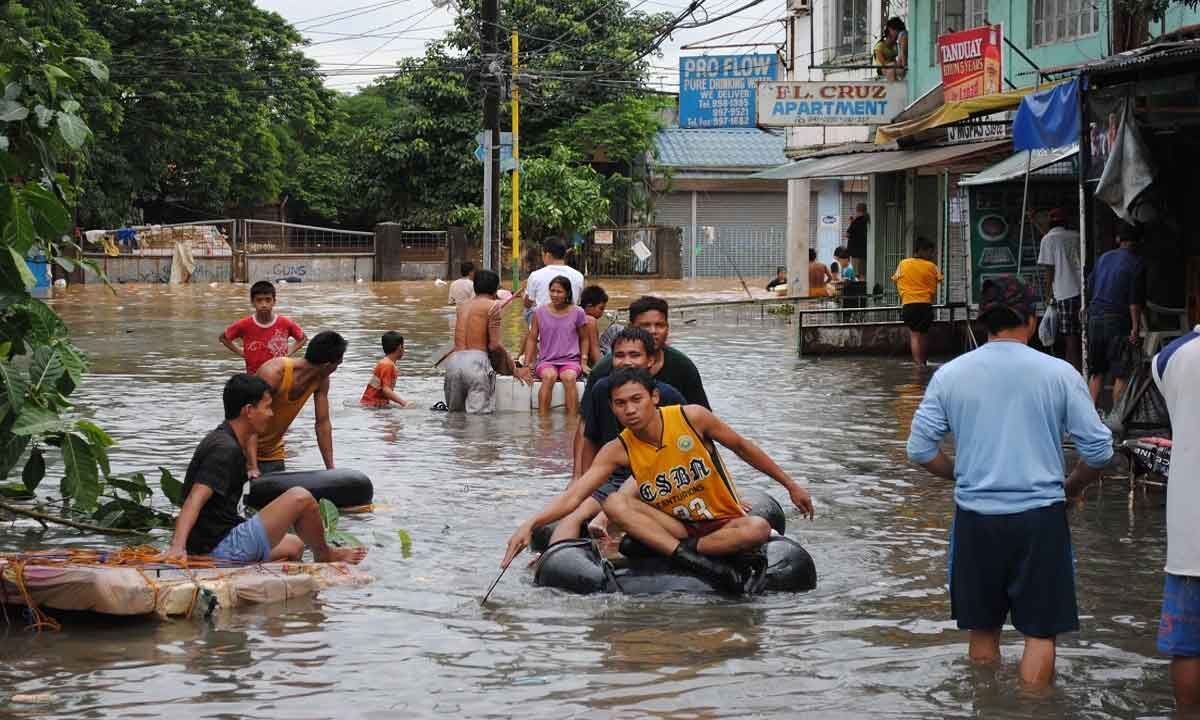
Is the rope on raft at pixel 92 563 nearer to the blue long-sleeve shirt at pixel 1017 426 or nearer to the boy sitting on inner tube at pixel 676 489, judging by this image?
the boy sitting on inner tube at pixel 676 489

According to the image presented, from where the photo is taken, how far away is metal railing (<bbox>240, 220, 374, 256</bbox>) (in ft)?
161

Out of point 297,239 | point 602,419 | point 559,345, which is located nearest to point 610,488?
point 602,419

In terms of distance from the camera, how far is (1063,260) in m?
16.3

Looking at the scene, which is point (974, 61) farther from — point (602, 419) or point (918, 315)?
point (602, 419)

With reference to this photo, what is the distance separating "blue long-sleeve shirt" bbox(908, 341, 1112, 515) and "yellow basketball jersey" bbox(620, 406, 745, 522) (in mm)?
1946

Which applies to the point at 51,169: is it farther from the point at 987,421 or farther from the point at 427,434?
the point at 427,434

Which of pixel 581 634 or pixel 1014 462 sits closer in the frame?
pixel 1014 462

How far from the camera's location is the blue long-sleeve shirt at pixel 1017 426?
6117 mm

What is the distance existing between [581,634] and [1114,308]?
7.79m

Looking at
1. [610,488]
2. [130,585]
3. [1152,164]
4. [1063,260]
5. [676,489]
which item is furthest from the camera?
[1063,260]

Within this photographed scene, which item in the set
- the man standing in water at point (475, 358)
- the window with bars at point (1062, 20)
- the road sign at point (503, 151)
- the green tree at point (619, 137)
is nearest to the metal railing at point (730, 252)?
the green tree at point (619, 137)

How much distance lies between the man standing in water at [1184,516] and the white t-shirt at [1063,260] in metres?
10.7

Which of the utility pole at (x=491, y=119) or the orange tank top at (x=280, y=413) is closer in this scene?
the orange tank top at (x=280, y=413)

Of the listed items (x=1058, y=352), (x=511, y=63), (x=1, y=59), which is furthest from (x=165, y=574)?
(x=511, y=63)
